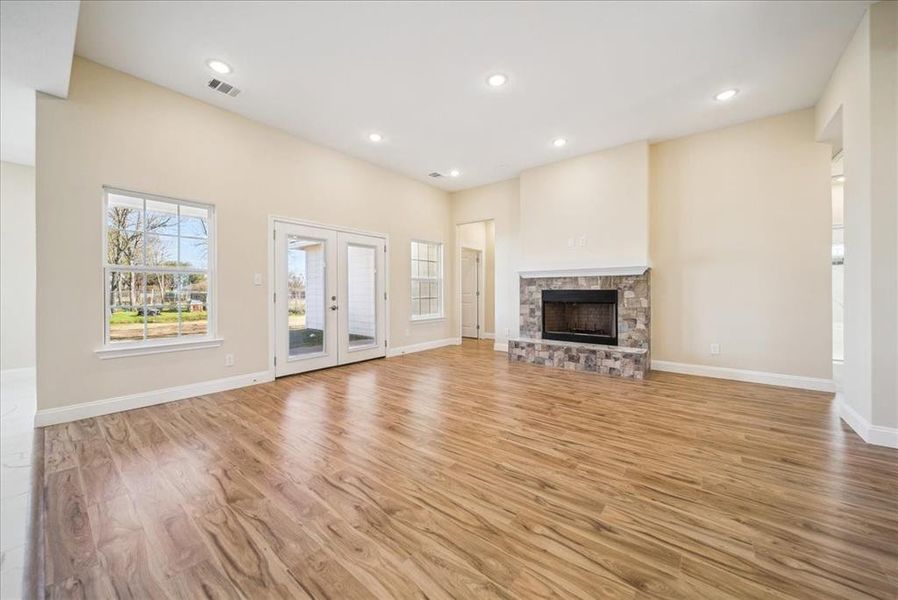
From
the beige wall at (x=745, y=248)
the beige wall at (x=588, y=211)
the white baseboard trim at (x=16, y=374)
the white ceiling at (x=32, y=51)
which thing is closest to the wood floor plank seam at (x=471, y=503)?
the beige wall at (x=745, y=248)

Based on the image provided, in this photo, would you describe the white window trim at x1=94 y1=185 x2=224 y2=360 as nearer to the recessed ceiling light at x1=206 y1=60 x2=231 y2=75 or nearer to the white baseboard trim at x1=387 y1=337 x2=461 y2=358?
the recessed ceiling light at x1=206 y1=60 x2=231 y2=75

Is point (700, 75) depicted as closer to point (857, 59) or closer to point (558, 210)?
point (857, 59)

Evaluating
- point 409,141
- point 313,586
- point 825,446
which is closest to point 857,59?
point 825,446

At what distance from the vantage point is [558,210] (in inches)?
215

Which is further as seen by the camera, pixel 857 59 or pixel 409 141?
pixel 409 141

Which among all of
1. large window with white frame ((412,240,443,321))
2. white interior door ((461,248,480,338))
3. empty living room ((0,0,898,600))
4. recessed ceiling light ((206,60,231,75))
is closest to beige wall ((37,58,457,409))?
empty living room ((0,0,898,600))

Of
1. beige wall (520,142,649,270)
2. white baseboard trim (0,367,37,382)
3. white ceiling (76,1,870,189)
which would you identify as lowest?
white baseboard trim (0,367,37,382)

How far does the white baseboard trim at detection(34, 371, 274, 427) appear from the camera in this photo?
2.94 meters

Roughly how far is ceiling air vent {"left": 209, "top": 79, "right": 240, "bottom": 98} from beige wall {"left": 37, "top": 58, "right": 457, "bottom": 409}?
16.8 inches

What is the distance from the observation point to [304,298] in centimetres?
480

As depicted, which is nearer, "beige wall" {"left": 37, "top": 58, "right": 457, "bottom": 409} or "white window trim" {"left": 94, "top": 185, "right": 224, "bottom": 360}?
"beige wall" {"left": 37, "top": 58, "right": 457, "bottom": 409}

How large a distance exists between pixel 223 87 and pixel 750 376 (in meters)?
6.77

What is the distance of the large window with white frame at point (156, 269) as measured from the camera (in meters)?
3.32

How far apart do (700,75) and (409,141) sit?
3313 mm
